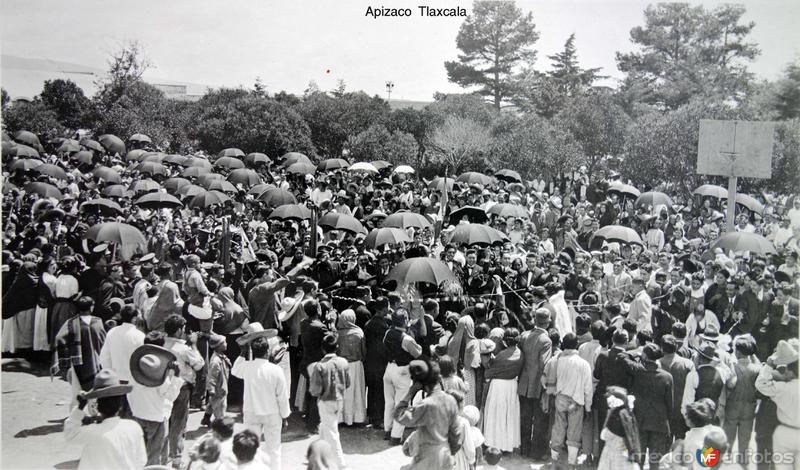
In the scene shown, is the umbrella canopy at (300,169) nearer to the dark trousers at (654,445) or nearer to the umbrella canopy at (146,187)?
the umbrella canopy at (146,187)

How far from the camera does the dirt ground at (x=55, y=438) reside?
24.6 ft

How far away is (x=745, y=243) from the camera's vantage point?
10.8 m

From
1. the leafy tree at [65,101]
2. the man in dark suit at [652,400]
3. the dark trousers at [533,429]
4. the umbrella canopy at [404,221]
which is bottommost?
the dark trousers at [533,429]

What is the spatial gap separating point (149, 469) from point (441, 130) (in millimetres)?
29139

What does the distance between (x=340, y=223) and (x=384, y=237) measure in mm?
1302

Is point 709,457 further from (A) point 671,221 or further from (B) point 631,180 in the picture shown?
(B) point 631,180

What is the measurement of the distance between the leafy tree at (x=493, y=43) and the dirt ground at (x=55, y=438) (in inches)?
758

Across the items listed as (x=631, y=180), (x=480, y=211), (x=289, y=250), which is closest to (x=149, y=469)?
(x=289, y=250)

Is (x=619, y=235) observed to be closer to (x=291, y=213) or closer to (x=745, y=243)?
(x=745, y=243)

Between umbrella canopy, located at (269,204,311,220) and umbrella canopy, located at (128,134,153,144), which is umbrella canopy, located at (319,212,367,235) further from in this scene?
umbrella canopy, located at (128,134,153,144)

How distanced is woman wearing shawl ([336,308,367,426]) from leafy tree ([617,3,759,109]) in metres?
24.7

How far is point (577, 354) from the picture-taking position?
7430 mm

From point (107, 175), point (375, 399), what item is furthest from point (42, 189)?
point (375, 399)

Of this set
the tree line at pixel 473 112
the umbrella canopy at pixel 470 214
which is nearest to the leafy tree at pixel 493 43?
the tree line at pixel 473 112
